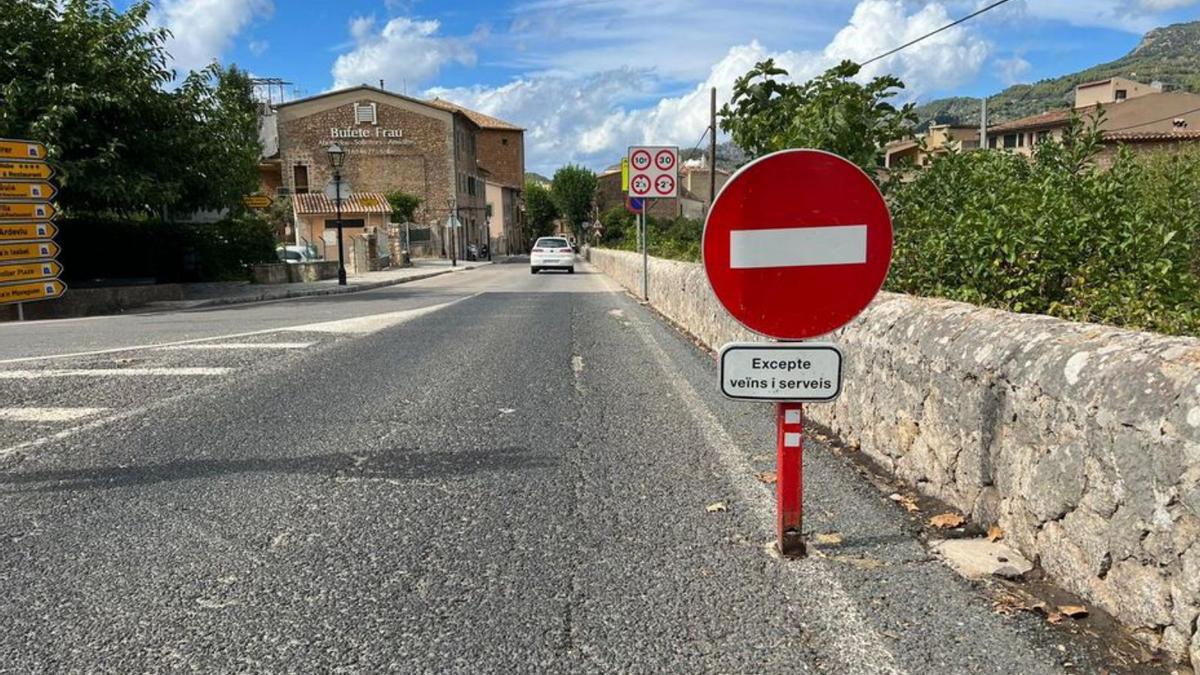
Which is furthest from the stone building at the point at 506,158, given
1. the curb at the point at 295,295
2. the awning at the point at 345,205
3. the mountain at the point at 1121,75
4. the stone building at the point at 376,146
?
the curb at the point at 295,295

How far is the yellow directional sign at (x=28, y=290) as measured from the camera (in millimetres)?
13387

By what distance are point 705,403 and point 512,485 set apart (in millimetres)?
2358

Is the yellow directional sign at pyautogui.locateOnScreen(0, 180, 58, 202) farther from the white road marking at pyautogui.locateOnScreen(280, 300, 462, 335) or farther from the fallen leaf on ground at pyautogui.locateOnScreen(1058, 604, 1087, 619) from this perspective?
the fallen leaf on ground at pyautogui.locateOnScreen(1058, 604, 1087, 619)

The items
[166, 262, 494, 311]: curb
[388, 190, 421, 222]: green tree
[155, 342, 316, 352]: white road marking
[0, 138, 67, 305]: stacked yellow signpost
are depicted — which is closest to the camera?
[155, 342, 316, 352]: white road marking

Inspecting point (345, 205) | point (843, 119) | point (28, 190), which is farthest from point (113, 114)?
point (345, 205)

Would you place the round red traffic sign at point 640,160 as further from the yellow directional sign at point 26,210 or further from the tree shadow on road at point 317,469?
the tree shadow on road at point 317,469

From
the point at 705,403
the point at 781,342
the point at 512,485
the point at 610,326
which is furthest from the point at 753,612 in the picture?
the point at 610,326

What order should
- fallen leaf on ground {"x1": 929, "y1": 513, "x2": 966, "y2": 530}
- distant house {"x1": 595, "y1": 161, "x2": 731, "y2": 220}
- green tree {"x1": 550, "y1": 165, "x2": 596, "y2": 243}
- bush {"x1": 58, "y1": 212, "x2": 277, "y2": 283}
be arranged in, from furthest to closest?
distant house {"x1": 595, "y1": 161, "x2": 731, "y2": 220}, green tree {"x1": 550, "y1": 165, "x2": 596, "y2": 243}, bush {"x1": 58, "y1": 212, "x2": 277, "y2": 283}, fallen leaf on ground {"x1": 929, "y1": 513, "x2": 966, "y2": 530}

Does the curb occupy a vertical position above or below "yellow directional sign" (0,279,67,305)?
below

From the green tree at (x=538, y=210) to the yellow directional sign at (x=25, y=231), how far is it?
80564 millimetres

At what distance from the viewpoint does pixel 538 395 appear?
21.6ft

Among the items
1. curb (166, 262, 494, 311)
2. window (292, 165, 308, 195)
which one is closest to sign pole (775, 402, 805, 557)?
curb (166, 262, 494, 311)

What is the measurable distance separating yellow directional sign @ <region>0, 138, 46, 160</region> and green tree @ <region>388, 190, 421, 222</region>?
4017 cm

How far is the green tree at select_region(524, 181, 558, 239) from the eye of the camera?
9662 cm
